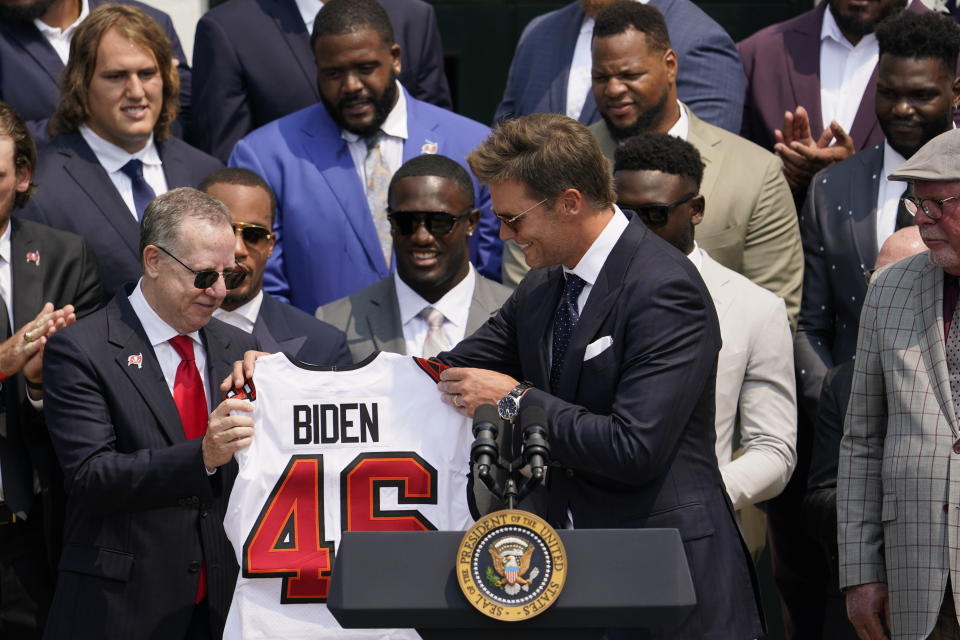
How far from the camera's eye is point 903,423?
4.76 metres

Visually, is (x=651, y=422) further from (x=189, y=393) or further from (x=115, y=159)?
(x=115, y=159)

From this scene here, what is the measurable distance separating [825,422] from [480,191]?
2092 millimetres

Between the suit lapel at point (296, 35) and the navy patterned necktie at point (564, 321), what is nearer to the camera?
the navy patterned necktie at point (564, 321)

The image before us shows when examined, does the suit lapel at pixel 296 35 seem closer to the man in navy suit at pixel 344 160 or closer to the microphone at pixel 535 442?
the man in navy suit at pixel 344 160

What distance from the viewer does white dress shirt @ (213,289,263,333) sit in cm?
617

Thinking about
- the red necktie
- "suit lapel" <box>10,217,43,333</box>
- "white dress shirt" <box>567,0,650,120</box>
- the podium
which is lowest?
the podium

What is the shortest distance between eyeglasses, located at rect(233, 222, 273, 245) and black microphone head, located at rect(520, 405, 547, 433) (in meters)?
2.55

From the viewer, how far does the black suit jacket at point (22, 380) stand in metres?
5.69

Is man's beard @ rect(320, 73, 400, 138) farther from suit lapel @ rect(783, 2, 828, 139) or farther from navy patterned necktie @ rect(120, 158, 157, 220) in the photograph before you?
suit lapel @ rect(783, 2, 828, 139)

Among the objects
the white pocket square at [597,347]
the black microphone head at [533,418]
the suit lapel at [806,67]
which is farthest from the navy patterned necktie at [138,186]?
the suit lapel at [806,67]

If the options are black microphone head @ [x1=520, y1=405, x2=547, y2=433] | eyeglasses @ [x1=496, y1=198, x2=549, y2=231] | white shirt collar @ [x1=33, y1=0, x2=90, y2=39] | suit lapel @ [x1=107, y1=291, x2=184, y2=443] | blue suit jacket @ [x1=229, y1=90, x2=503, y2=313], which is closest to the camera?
black microphone head @ [x1=520, y1=405, x2=547, y2=433]

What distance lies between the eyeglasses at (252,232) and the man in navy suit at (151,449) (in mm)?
1145

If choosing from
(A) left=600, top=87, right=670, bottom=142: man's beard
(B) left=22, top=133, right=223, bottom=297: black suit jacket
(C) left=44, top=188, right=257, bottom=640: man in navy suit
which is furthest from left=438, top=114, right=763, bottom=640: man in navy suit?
(B) left=22, top=133, right=223, bottom=297: black suit jacket

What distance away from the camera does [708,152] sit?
6.70 meters
